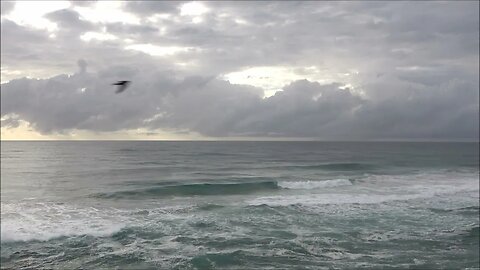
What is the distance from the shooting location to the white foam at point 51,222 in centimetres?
1811

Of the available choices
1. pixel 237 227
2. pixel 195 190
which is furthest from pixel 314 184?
pixel 237 227

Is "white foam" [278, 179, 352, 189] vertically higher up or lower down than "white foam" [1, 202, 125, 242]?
lower down

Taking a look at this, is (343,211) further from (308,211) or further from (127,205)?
(127,205)

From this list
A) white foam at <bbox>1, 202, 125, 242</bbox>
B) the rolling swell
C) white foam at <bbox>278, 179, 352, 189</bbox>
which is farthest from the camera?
white foam at <bbox>278, 179, 352, 189</bbox>

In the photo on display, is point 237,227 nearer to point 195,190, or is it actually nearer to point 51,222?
point 51,222

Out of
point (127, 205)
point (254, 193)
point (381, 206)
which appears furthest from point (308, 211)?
point (127, 205)

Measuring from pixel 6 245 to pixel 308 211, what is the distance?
52.1 feet

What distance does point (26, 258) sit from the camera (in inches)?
591

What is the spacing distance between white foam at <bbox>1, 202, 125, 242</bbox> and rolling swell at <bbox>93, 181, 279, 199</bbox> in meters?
5.76

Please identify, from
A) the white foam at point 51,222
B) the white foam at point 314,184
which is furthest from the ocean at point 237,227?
the white foam at point 314,184

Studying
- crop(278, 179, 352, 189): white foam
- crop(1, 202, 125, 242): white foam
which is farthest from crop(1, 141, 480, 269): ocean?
crop(278, 179, 352, 189): white foam

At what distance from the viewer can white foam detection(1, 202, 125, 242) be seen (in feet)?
59.4

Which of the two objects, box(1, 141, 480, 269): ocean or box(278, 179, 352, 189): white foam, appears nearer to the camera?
box(1, 141, 480, 269): ocean

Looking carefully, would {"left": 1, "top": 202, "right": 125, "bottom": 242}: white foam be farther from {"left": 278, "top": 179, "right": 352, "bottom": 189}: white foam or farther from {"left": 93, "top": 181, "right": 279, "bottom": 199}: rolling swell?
{"left": 278, "top": 179, "right": 352, "bottom": 189}: white foam
